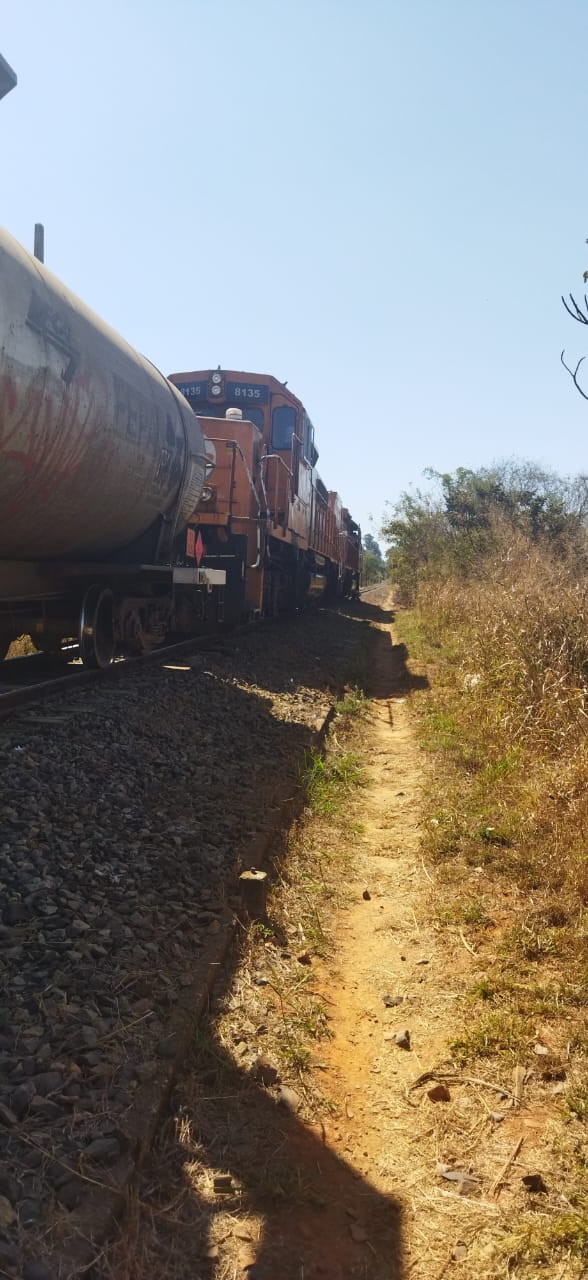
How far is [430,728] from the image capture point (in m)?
7.41

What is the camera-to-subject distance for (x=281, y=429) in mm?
13836

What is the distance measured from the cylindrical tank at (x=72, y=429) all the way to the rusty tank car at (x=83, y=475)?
0.01 m

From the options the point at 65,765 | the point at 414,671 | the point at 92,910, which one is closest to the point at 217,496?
the point at 414,671

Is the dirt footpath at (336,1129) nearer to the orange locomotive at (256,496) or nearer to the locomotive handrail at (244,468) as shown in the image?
the orange locomotive at (256,496)

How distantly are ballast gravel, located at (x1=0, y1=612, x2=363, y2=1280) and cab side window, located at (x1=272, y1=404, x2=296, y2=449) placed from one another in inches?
308

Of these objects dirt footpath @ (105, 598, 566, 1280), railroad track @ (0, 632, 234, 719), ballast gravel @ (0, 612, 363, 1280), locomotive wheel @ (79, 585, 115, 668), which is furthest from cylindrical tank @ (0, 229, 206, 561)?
dirt footpath @ (105, 598, 566, 1280)

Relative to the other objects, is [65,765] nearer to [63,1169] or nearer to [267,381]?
[63,1169]

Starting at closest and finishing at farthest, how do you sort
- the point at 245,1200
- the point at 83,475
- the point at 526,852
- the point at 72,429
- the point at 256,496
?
the point at 245,1200, the point at 526,852, the point at 72,429, the point at 83,475, the point at 256,496

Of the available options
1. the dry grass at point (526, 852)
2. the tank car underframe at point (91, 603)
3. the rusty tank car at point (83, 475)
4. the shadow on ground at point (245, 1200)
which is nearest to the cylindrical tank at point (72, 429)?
the rusty tank car at point (83, 475)

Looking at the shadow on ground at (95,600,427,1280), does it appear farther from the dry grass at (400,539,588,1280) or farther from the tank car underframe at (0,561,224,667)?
the tank car underframe at (0,561,224,667)

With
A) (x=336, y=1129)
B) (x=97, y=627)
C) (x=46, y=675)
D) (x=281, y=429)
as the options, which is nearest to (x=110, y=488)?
(x=97, y=627)

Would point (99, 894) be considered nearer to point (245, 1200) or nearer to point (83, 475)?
point (245, 1200)

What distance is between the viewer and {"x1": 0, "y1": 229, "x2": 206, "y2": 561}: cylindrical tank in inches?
190

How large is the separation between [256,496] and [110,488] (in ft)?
16.1
